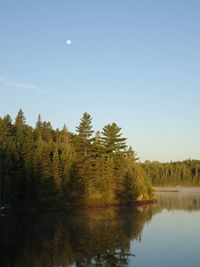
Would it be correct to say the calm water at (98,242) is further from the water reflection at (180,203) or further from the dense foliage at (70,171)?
the water reflection at (180,203)

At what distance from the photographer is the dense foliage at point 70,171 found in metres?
82.8

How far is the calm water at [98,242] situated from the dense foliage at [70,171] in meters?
16.5

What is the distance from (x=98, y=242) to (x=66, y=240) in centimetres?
392

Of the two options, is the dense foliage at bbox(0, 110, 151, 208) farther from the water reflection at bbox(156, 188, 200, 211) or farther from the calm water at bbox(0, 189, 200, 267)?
the calm water at bbox(0, 189, 200, 267)

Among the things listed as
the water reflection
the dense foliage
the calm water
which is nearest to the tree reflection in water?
the calm water

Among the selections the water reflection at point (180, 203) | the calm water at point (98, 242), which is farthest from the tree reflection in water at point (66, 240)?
the water reflection at point (180, 203)

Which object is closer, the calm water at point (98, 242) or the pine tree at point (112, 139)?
the calm water at point (98, 242)

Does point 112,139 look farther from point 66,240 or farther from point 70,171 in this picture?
point 66,240

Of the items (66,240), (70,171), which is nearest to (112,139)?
(70,171)

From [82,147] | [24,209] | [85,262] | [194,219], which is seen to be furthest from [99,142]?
[85,262]

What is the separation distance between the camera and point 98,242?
42.8m

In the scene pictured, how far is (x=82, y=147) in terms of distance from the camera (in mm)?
99125

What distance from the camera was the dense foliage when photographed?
8275cm

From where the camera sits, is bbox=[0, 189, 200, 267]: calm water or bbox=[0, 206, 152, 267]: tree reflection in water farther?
bbox=[0, 189, 200, 267]: calm water
